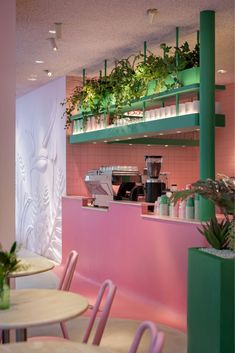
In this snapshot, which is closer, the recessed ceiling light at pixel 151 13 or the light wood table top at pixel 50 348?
the light wood table top at pixel 50 348

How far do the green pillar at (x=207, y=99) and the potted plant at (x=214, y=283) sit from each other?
51.9 inches

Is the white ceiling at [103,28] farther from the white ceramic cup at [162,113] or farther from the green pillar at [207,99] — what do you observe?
the white ceramic cup at [162,113]

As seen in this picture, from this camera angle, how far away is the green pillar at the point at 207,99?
5242 millimetres

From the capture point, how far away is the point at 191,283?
4016 mm

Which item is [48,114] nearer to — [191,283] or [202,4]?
[202,4]

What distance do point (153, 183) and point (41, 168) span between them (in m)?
3.94

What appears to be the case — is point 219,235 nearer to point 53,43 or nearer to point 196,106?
point 196,106

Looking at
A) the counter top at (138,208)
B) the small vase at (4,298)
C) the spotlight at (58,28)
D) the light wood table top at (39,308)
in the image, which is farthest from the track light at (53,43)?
the small vase at (4,298)

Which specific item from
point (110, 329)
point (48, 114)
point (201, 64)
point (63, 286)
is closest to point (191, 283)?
point (63, 286)

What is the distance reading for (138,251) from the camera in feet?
20.3

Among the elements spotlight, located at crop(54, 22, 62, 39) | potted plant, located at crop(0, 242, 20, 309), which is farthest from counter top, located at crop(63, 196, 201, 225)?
potted plant, located at crop(0, 242, 20, 309)

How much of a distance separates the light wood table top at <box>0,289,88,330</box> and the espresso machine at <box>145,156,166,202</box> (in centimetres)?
326

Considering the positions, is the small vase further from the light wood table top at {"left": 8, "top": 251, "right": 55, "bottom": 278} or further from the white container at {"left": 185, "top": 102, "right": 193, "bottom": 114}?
the white container at {"left": 185, "top": 102, "right": 193, "bottom": 114}

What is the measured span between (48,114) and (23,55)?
2.30 m
